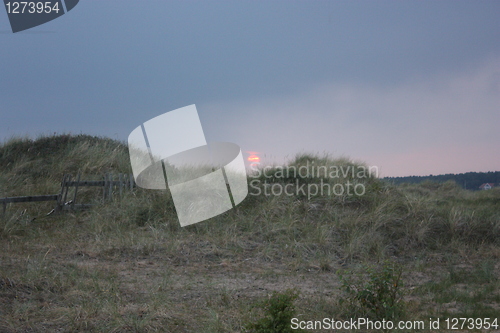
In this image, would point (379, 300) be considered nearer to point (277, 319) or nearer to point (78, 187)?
point (277, 319)

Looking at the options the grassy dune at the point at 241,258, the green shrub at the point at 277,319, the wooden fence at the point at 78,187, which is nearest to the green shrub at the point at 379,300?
the grassy dune at the point at 241,258

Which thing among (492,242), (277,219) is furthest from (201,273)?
(492,242)

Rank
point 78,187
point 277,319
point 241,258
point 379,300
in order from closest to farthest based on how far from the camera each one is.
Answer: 1. point 277,319
2. point 379,300
3. point 241,258
4. point 78,187

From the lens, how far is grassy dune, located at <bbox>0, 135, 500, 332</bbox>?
16.6ft

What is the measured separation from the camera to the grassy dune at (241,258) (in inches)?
199

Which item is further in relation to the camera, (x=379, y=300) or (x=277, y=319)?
(x=379, y=300)

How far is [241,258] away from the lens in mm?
8727

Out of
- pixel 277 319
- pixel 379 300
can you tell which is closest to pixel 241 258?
pixel 379 300

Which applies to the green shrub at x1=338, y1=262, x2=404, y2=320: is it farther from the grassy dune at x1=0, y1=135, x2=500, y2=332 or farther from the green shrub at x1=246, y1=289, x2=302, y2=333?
the green shrub at x1=246, y1=289, x2=302, y2=333

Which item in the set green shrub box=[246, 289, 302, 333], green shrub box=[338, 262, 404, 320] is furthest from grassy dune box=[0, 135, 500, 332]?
green shrub box=[246, 289, 302, 333]

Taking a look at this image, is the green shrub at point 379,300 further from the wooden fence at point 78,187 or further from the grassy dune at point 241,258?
the wooden fence at point 78,187

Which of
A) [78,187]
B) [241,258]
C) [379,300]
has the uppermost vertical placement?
[379,300]

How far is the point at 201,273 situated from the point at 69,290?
2359mm

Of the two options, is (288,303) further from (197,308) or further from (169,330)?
(197,308)
